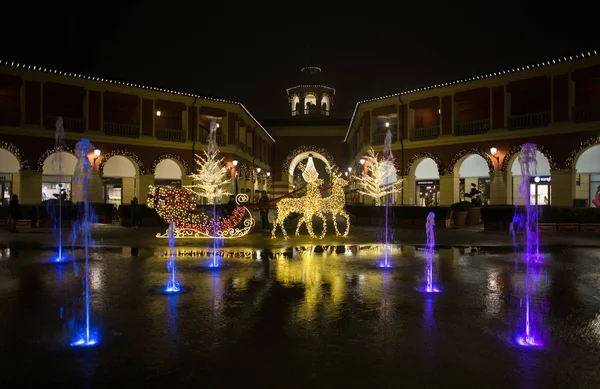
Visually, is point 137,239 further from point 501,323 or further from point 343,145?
point 343,145

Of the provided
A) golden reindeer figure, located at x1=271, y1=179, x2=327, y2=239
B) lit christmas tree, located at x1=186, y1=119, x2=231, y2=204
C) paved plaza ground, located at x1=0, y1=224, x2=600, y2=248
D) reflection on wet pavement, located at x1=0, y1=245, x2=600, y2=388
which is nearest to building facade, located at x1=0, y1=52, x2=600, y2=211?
lit christmas tree, located at x1=186, y1=119, x2=231, y2=204

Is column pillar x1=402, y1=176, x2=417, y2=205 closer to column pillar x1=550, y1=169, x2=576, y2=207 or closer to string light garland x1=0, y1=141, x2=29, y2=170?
column pillar x1=550, y1=169, x2=576, y2=207

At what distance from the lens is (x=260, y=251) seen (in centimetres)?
→ 1327

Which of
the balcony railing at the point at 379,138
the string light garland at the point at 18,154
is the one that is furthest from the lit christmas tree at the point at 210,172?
the balcony railing at the point at 379,138

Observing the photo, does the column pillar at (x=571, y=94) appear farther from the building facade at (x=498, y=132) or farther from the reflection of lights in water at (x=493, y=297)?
the reflection of lights in water at (x=493, y=297)

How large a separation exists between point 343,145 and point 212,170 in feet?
74.1

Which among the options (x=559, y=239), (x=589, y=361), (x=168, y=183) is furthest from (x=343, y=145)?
(x=589, y=361)

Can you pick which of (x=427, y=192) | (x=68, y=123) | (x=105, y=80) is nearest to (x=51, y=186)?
(x=68, y=123)

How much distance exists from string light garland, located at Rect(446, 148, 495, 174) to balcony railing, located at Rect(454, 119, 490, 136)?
1.13 m

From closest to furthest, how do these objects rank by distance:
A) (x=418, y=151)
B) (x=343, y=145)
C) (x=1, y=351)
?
(x=1, y=351)
(x=418, y=151)
(x=343, y=145)

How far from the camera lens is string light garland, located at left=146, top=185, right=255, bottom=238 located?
15.4 meters

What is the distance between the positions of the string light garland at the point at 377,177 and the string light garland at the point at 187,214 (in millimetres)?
14296

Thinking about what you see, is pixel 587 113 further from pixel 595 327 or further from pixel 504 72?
pixel 595 327

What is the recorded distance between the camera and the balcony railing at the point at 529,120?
25.8m
